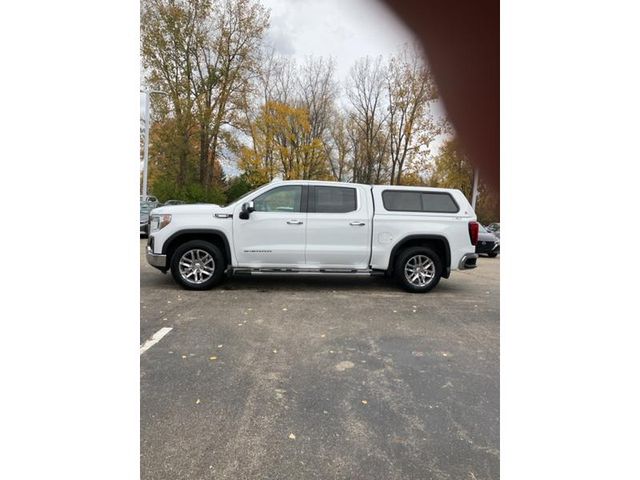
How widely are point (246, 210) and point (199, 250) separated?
2.79 ft

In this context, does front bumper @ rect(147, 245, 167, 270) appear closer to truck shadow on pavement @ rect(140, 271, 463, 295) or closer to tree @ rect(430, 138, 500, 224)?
truck shadow on pavement @ rect(140, 271, 463, 295)

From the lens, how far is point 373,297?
4379mm

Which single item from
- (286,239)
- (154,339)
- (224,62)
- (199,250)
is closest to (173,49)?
(224,62)

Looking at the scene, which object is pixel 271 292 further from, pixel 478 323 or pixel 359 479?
pixel 359 479

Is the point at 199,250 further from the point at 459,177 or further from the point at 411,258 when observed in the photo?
the point at 459,177

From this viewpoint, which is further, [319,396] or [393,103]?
[319,396]

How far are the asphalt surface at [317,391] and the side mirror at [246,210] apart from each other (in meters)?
1.03

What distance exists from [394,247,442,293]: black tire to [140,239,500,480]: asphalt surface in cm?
76

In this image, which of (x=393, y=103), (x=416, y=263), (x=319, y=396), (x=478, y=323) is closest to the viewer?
(x=393, y=103)

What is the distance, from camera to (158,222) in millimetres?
4441

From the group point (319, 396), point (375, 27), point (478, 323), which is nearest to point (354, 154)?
point (375, 27)

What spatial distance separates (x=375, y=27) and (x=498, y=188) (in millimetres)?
366

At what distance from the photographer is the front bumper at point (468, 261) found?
4.77m

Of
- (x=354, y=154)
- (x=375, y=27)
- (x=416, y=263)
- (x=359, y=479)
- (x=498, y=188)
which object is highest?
(x=375, y=27)
